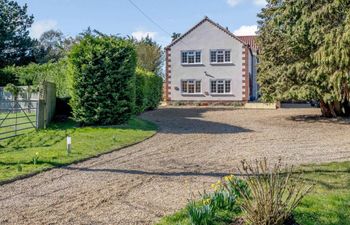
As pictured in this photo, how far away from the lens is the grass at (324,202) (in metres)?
4.88

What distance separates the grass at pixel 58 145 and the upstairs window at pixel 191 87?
19736 mm

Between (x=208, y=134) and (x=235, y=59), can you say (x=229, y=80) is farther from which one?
(x=208, y=134)

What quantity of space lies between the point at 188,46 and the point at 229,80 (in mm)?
5204

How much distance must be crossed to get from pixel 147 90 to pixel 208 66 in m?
12.1

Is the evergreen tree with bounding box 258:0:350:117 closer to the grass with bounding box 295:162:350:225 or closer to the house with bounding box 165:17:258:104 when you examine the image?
the grass with bounding box 295:162:350:225

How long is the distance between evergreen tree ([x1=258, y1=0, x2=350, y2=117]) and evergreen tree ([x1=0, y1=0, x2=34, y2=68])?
27.9 m

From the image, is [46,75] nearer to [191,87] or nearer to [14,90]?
[14,90]

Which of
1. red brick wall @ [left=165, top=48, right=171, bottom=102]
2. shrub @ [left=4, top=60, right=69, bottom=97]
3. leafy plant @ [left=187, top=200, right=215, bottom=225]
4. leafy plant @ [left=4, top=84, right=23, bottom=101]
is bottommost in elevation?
leafy plant @ [left=187, top=200, right=215, bottom=225]

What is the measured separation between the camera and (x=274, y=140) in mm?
13258

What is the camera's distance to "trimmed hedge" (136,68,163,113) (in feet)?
73.7

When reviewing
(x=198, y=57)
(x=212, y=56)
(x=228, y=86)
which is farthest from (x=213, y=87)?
(x=198, y=57)

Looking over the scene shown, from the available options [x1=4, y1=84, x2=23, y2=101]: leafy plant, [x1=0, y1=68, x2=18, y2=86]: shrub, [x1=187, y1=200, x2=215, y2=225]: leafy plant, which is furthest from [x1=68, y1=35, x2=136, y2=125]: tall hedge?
[x1=0, y1=68, x2=18, y2=86]: shrub

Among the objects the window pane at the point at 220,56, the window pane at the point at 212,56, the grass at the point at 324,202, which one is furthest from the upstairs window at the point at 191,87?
the grass at the point at 324,202

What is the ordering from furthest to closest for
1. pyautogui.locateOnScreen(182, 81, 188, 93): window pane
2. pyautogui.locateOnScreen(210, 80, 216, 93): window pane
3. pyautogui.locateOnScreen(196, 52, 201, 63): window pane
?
pyautogui.locateOnScreen(182, 81, 188, 93): window pane, pyautogui.locateOnScreen(196, 52, 201, 63): window pane, pyautogui.locateOnScreen(210, 80, 216, 93): window pane
